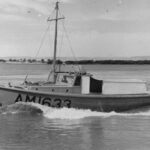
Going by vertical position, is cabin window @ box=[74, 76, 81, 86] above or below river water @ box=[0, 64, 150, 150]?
above

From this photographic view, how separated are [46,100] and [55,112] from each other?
77cm

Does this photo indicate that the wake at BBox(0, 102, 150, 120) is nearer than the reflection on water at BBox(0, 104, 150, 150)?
No

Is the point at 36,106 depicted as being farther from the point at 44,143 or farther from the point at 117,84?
the point at 44,143

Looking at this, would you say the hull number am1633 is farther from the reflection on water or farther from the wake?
the reflection on water

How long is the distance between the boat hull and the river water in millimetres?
317

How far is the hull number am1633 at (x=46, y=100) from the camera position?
18.5 metres

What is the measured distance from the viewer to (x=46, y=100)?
1864 cm

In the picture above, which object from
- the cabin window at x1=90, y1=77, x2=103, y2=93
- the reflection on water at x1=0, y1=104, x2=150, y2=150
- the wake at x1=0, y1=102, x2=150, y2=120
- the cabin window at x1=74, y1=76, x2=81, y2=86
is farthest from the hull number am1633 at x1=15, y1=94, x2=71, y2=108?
the cabin window at x1=90, y1=77, x2=103, y2=93

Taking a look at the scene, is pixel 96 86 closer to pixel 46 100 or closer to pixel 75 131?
pixel 46 100

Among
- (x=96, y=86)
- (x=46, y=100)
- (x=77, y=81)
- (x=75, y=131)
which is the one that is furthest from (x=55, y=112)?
(x=75, y=131)

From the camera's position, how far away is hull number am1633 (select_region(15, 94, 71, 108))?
18.5 m

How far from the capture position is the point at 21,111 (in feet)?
64.7

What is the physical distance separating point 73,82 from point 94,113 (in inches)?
75.0

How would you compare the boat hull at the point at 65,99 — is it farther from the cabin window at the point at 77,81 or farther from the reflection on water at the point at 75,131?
the cabin window at the point at 77,81
